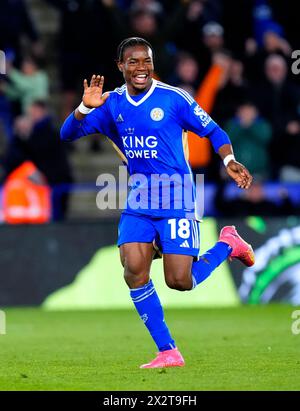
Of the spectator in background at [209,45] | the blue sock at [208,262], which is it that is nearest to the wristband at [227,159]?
the blue sock at [208,262]

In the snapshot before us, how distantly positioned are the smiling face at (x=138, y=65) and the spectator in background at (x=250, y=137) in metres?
8.00

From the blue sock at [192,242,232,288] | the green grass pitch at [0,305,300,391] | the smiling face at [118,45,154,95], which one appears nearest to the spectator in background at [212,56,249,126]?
the green grass pitch at [0,305,300,391]

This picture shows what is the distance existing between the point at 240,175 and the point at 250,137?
27.3 ft

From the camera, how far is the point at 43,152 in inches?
659

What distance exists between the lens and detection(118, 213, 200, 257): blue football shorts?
8.63m

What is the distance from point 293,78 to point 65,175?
3963 mm

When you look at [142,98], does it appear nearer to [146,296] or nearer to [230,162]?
[230,162]

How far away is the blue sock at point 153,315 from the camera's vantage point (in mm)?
8609

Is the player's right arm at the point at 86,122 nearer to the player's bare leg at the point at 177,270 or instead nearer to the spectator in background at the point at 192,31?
the player's bare leg at the point at 177,270

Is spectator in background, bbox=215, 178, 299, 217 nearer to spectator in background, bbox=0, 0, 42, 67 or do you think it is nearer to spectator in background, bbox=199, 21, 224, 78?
spectator in background, bbox=199, 21, 224, 78

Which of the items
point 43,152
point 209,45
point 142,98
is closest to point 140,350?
point 142,98

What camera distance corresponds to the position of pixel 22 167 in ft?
54.6
